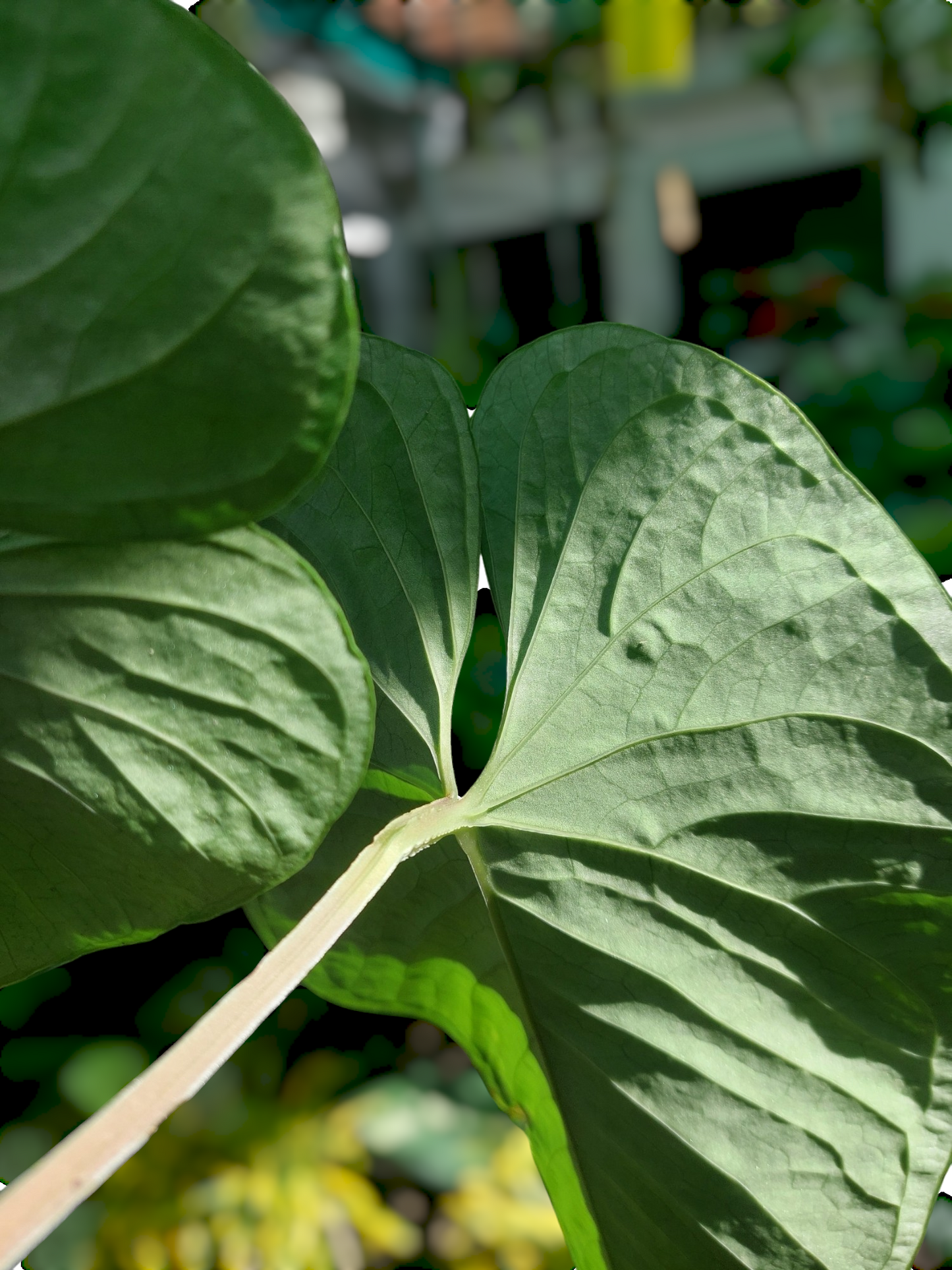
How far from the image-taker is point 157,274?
0.25 meters

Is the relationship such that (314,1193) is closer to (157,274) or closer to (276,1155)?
(276,1155)

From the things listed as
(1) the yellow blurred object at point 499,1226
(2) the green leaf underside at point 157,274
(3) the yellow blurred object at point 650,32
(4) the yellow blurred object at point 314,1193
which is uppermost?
(3) the yellow blurred object at point 650,32

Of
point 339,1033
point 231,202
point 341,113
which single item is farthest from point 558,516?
point 341,113

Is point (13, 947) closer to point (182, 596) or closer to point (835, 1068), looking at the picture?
point (182, 596)

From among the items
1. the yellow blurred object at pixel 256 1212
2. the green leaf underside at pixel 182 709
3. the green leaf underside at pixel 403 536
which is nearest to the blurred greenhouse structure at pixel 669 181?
the green leaf underside at pixel 403 536

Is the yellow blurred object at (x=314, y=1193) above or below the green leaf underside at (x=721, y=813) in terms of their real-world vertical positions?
below

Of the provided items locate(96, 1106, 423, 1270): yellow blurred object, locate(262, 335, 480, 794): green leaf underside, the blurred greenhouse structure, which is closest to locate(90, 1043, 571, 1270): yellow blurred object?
locate(96, 1106, 423, 1270): yellow blurred object

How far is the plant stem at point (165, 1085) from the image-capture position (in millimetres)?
207

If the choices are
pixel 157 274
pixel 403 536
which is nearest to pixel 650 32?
pixel 403 536

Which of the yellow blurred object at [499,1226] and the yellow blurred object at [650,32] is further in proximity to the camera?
the yellow blurred object at [650,32]

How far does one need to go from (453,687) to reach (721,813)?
12cm

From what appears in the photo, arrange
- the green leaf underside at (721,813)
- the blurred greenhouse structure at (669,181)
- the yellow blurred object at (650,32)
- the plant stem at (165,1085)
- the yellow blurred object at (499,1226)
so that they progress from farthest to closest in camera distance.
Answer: the yellow blurred object at (650,32), the blurred greenhouse structure at (669,181), the yellow blurred object at (499,1226), the green leaf underside at (721,813), the plant stem at (165,1085)

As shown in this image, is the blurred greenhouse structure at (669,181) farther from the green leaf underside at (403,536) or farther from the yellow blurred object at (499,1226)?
the yellow blurred object at (499,1226)

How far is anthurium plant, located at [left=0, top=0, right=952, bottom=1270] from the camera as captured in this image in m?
0.25
